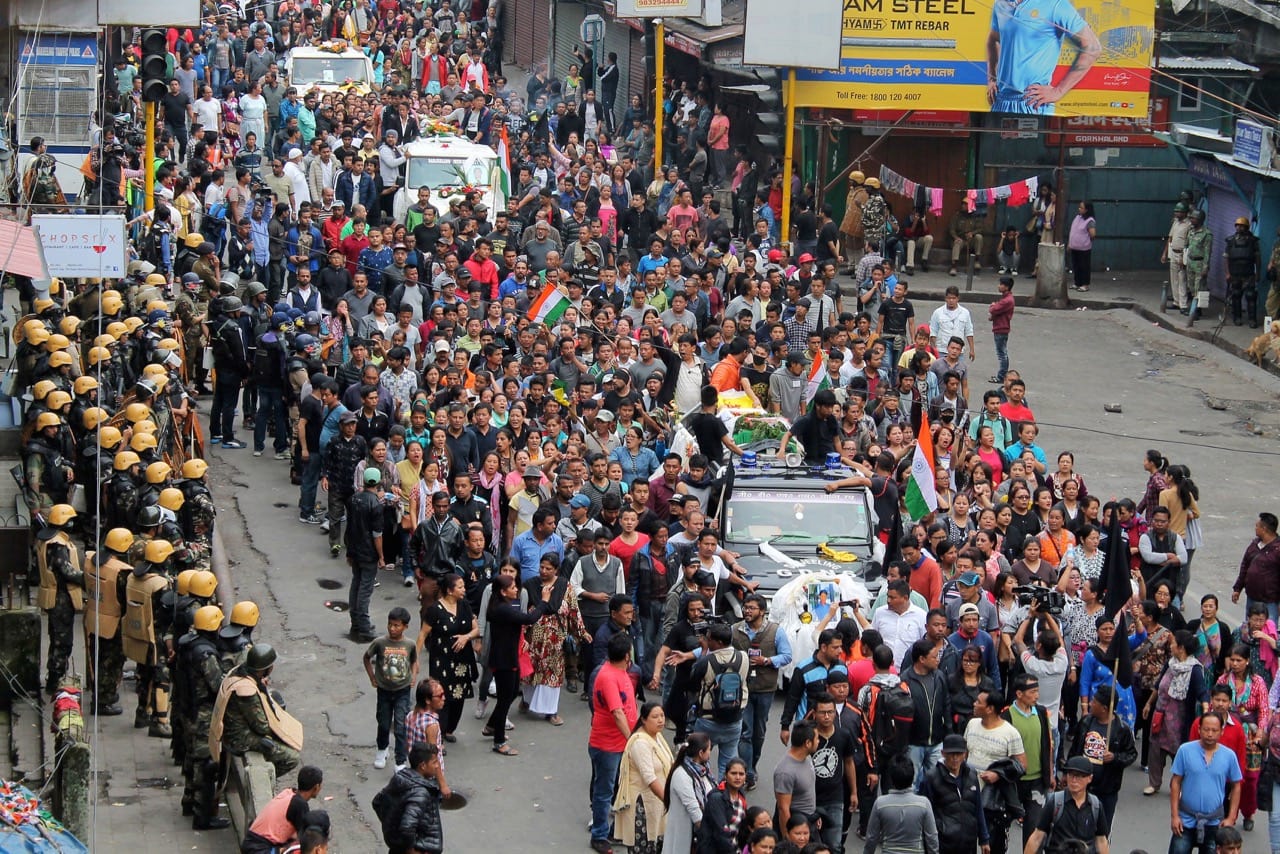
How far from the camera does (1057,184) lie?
31.7 m

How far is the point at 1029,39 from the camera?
3083 centimetres

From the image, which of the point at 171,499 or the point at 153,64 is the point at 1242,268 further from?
the point at 171,499

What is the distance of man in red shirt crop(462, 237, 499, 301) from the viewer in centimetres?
2331

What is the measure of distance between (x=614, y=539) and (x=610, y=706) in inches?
130

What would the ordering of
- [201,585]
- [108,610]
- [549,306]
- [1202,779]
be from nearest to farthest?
1. [1202,779]
2. [201,585]
3. [108,610]
4. [549,306]

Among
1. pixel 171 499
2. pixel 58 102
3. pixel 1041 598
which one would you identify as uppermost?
pixel 58 102

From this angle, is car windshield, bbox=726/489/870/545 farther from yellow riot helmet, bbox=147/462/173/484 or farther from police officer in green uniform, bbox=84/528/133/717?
police officer in green uniform, bbox=84/528/133/717

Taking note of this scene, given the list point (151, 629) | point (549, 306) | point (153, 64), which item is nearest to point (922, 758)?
point (151, 629)

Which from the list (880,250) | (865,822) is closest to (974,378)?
(880,250)

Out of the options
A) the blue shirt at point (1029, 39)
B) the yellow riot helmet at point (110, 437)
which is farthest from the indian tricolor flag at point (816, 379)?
the blue shirt at point (1029, 39)

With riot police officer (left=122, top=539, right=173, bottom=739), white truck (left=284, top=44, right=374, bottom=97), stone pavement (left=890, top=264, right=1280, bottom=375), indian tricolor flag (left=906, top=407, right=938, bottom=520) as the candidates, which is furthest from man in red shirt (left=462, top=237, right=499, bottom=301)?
white truck (left=284, top=44, right=374, bottom=97)

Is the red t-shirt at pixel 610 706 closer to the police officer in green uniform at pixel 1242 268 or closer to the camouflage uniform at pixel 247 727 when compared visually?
the camouflage uniform at pixel 247 727

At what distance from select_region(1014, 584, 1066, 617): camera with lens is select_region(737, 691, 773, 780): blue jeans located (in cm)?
206

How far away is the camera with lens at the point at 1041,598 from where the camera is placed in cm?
1414
